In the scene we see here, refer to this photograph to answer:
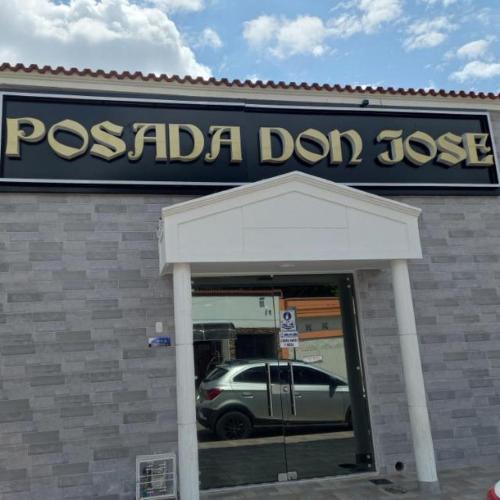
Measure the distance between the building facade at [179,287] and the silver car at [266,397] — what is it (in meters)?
0.25

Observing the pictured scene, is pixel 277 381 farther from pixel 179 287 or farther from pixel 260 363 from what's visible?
pixel 179 287

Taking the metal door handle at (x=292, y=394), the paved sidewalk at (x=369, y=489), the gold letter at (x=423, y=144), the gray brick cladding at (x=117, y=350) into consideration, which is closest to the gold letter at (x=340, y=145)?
the gold letter at (x=423, y=144)

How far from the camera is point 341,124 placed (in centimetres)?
796

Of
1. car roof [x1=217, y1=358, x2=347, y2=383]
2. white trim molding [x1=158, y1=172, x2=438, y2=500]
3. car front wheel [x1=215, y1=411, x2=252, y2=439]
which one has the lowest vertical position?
car front wheel [x1=215, y1=411, x2=252, y2=439]

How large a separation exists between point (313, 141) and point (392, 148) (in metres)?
1.34

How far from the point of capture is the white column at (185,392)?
5484 millimetres

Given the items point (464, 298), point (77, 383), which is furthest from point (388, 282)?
point (77, 383)

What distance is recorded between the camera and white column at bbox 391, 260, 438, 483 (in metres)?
6.11

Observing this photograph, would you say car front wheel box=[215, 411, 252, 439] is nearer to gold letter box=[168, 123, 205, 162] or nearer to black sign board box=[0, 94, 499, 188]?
black sign board box=[0, 94, 499, 188]

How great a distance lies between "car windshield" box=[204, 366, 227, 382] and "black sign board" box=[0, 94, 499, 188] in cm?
269

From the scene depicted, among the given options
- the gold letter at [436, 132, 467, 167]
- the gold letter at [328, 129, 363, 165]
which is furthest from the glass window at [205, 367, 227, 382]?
the gold letter at [436, 132, 467, 167]

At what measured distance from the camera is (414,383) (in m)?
6.24

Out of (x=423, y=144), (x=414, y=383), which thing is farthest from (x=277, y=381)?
(x=423, y=144)

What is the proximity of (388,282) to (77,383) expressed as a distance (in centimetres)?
470
